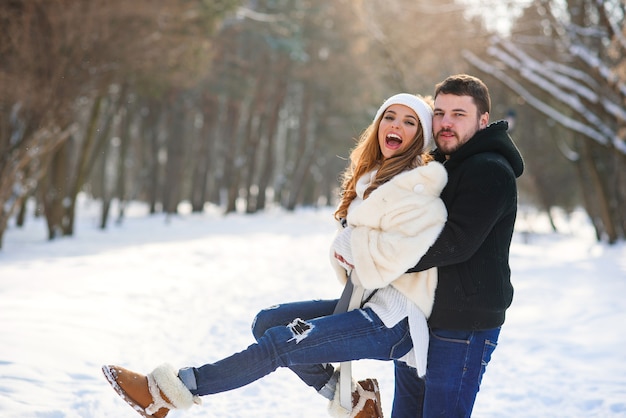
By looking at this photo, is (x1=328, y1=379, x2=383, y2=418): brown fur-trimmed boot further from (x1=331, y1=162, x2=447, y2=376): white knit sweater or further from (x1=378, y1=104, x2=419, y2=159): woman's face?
(x1=378, y1=104, x2=419, y2=159): woman's face

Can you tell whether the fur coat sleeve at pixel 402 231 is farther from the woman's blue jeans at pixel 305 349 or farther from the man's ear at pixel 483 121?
the man's ear at pixel 483 121

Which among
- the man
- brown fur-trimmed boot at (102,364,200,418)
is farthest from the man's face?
brown fur-trimmed boot at (102,364,200,418)

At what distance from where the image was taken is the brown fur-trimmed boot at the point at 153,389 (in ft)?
10.5

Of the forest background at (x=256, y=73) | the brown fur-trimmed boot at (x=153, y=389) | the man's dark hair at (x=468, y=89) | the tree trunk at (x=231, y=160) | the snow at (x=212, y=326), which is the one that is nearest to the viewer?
the brown fur-trimmed boot at (x=153, y=389)

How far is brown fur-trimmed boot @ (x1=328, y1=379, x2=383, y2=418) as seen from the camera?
11.6 ft

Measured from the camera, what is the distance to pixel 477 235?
3090 mm

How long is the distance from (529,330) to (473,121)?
5.39 meters

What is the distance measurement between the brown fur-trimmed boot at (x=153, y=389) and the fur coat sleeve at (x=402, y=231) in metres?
1.02

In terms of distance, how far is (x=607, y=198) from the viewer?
1881 centimetres

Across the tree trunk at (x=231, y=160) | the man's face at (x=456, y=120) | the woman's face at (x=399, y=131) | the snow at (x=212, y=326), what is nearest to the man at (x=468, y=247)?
the man's face at (x=456, y=120)

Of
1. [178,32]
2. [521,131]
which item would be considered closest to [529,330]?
[178,32]

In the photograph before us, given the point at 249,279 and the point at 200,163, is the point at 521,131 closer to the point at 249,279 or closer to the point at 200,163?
the point at 200,163

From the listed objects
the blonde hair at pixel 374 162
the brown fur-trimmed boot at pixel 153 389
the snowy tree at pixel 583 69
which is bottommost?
the brown fur-trimmed boot at pixel 153 389

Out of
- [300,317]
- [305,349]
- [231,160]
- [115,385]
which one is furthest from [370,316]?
[231,160]
